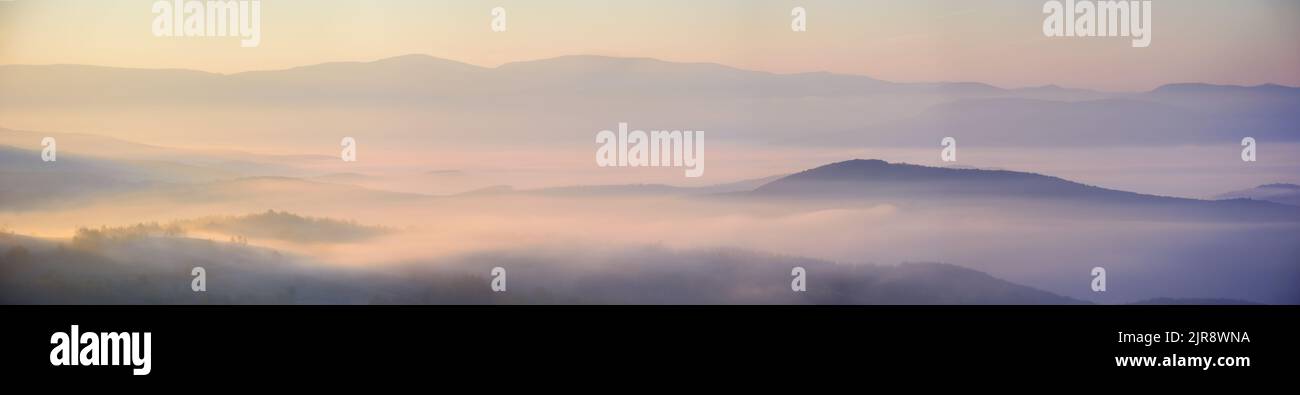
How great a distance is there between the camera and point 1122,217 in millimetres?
9562

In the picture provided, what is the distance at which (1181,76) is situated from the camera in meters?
9.62

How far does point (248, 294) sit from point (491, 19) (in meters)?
2.33

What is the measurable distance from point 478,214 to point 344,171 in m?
0.89

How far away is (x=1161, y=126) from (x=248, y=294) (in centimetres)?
587

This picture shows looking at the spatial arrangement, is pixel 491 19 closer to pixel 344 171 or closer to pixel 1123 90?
pixel 344 171
